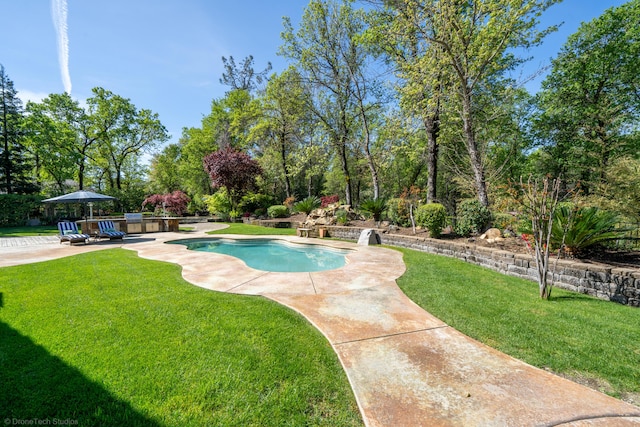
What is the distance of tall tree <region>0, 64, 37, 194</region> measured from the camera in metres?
18.9

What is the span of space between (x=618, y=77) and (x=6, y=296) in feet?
78.6

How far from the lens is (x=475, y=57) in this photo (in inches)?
316

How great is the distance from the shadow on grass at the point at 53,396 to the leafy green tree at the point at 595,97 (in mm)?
17747

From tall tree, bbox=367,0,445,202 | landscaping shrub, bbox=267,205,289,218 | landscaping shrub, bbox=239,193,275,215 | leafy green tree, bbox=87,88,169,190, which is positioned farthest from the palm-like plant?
leafy green tree, bbox=87,88,169,190

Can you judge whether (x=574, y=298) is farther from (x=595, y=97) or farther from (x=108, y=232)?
(x=595, y=97)

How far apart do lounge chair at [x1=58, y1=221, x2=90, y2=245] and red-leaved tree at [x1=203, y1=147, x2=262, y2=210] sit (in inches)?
319

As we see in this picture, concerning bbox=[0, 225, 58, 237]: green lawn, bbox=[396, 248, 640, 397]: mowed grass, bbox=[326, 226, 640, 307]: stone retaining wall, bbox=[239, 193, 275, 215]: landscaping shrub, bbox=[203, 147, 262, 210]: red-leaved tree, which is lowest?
bbox=[396, 248, 640, 397]: mowed grass

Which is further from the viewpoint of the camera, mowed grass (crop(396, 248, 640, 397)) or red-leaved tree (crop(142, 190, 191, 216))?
red-leaved tree (crop(142, 190, 191, 216))

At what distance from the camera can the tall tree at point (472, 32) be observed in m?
7.20

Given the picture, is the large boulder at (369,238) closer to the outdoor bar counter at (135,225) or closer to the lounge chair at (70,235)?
the lounge chair at (70,235)

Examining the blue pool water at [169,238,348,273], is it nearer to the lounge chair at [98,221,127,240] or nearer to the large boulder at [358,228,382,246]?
the large boulder at [358,228,382,246]

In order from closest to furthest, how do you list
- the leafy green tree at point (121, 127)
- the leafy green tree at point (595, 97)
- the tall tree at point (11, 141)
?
1. the leafy green tree at point (595, 97)
2. the tall tree at point (11, 141)
3. the leafy green tree at point (121, 127)

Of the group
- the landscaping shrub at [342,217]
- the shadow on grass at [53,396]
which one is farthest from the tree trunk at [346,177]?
the shadow on grass at [53,396]

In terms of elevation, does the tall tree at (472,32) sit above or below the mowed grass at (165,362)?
above
